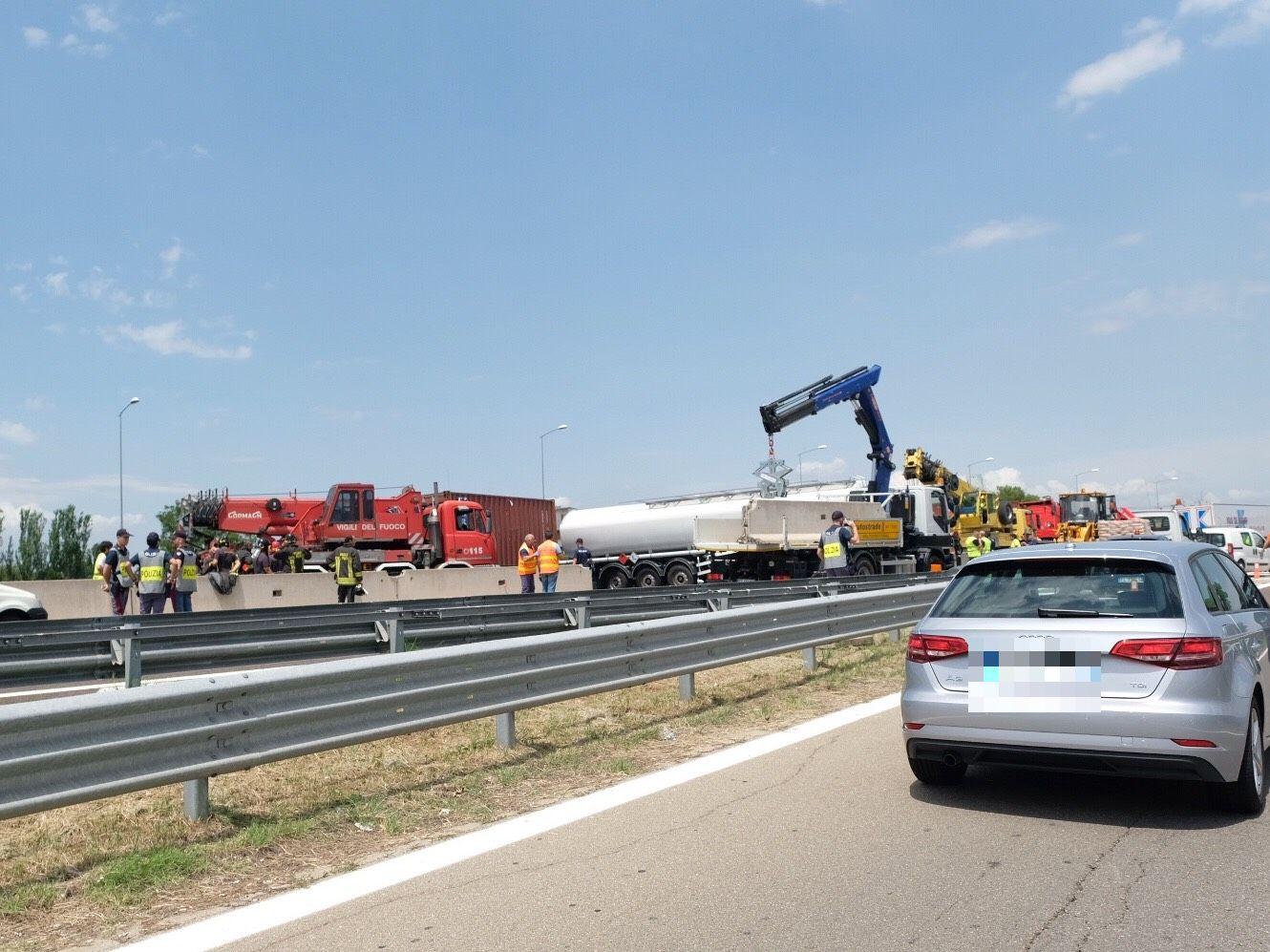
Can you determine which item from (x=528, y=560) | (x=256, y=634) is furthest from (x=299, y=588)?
(x=256, y=634)

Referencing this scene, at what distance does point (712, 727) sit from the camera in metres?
8.76

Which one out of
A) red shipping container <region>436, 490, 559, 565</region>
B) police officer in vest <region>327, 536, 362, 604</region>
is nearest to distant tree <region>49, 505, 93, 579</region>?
red shipping container <region>436, 490, 559, 565</region>

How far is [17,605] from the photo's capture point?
14.7m

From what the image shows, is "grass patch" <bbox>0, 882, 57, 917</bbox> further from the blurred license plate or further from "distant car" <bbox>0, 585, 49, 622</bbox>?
"distant car" <bbox>0, 585, 49, 622</bbox>

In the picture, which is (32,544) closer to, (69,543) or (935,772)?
(69,543)

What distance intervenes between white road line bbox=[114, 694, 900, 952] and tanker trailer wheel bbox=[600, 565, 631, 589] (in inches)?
1001

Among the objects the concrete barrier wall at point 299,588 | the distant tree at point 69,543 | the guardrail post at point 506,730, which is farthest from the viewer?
the distant tree at point 69,543

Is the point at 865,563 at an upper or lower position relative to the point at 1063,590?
upper

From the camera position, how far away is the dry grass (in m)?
4.75

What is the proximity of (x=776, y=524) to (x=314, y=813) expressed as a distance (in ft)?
85.9

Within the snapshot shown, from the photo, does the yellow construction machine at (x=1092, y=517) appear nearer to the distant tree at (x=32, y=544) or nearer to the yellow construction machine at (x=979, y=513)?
the yellow construction machine at (x=979, y=513)

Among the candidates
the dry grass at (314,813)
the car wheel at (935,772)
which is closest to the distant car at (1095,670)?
the car wheel at (935,772)

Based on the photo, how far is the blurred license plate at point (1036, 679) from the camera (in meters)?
5.43

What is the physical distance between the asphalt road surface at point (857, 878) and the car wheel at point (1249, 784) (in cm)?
9
